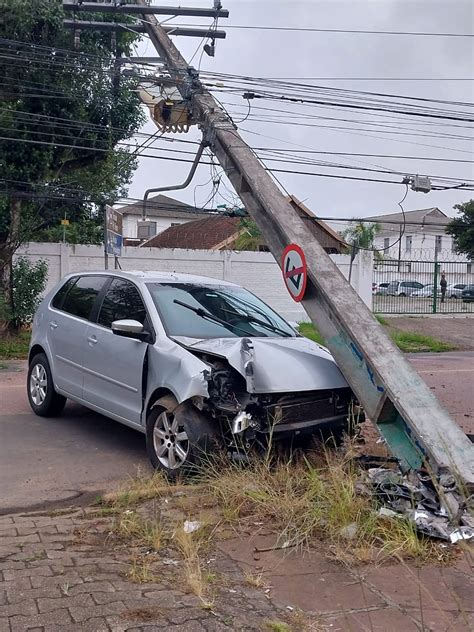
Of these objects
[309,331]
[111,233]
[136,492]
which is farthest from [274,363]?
[309,331]

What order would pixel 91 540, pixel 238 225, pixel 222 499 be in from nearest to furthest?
pixel 91 540
pixel 222 499
pixel 238 225

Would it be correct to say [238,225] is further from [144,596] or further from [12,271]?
[144,596]

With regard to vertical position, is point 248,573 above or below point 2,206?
below

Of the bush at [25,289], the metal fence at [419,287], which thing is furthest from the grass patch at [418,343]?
the bush at [25,289]

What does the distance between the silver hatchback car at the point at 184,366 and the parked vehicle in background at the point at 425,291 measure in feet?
64.5

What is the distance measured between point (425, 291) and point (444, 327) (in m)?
2.56

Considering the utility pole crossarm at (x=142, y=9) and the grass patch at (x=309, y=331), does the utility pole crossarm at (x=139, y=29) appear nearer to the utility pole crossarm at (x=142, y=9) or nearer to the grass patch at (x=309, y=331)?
the utility pole crossarm at (x=142, y=9)

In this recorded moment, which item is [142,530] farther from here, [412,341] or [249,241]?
[249,241]

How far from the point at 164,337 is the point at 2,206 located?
1224 cm

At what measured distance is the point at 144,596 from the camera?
3.88 meters

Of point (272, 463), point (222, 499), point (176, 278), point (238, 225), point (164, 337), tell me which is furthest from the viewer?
point (238, 225)

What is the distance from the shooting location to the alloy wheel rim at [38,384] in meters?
8.51

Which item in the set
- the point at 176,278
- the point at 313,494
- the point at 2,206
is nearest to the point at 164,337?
the point at 176,278

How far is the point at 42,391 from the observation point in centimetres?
858
